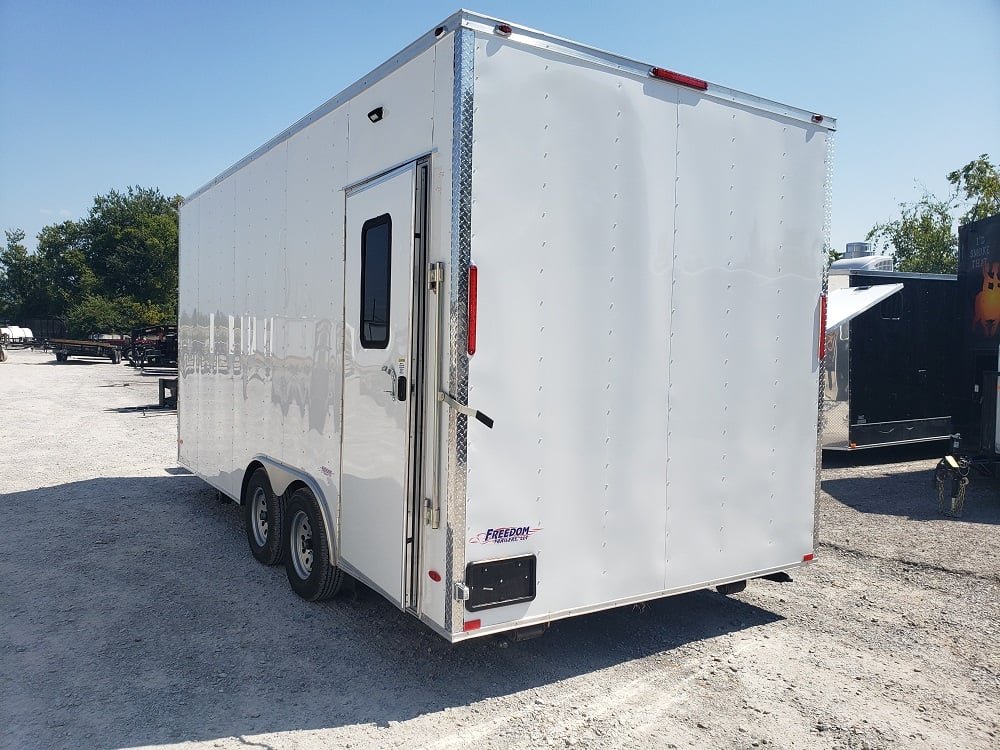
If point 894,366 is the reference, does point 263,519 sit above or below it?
below

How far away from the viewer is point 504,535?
3508 mm

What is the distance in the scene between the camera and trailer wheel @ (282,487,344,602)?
4.70 meters

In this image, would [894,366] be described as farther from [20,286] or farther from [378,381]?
[20,286]

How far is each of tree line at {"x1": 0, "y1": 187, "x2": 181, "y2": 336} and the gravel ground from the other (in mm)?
43770

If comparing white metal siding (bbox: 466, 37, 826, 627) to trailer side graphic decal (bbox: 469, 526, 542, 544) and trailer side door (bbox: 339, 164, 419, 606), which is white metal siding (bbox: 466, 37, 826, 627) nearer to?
trailer side graphic decal (bbox: 469, 526, 542, 544)

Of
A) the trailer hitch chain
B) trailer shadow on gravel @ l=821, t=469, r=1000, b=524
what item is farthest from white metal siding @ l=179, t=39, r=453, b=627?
the trailer hitch chain

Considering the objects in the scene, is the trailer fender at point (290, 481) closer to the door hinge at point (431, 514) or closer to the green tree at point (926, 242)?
the door hinge at point (431, 514)

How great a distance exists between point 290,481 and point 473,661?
73.5 inches

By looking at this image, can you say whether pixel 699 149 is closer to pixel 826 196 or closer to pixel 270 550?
pixel 826 196

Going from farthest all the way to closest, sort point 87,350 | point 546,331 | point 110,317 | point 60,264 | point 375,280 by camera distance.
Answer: point 60,264, point 110,317, point 87,350, point 375,280, point 546,331

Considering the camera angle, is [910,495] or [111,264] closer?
[910,495]

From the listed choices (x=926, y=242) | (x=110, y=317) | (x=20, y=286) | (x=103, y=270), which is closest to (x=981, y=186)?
(x=926, y=242)

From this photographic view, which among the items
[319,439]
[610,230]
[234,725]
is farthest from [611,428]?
[234,725]

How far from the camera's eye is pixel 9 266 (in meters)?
66.1
